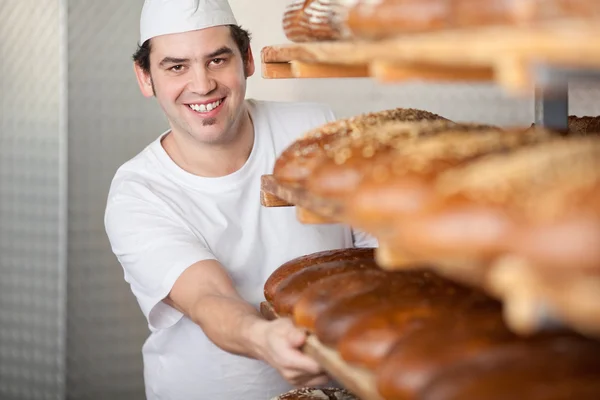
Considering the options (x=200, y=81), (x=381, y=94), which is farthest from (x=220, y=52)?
(x=381, y=94)

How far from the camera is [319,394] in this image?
2135 millimetres

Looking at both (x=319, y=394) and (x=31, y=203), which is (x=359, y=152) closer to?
(x=319, y=394)

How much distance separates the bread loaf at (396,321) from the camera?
1.40 meters

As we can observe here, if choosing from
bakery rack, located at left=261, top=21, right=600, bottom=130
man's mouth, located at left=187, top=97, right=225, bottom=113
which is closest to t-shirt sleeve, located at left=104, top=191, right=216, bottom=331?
man's mouth, located at left=187, top=97, right=225, bottom=113

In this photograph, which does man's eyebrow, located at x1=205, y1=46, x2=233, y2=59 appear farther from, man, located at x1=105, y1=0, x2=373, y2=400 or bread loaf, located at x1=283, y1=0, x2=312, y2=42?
bread loaf, located at x1=283, y1=0, x2=312, y2=42

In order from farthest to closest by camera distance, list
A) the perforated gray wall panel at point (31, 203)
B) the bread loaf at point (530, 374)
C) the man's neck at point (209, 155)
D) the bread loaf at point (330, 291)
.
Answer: the perforated gray wall panel at point (31, 203)
the man's neck at point (209, 155)
the bread loaf at point (330, 291)
the bread loaf at point (530, 374)

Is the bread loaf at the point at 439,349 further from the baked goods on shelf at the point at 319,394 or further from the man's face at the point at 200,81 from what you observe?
the man's face at the point at 200,81

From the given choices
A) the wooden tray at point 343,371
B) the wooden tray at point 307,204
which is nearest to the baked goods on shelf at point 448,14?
the wooden tray at point 307,204

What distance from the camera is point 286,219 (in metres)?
2.61

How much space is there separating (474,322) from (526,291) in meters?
0.44

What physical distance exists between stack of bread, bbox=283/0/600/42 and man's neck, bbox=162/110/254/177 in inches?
36.4

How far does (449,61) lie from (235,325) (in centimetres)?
105

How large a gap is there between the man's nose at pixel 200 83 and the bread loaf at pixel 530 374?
150 cm

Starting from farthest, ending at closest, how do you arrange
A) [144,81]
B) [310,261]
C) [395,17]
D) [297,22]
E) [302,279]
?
[144,81]
[310,261]
[302,279]
[297,22]
[395,17]
